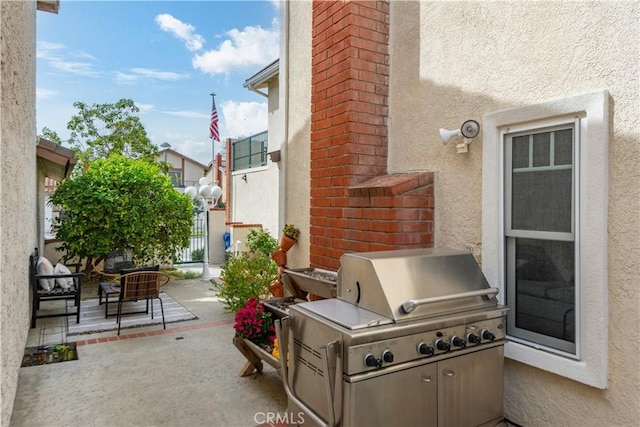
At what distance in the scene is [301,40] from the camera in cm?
609

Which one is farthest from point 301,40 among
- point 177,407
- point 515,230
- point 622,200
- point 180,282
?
point 180,282

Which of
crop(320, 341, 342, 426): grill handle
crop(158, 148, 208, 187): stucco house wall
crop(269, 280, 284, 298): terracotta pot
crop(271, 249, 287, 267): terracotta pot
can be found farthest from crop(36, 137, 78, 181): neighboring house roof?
crop(158, 148, 208, 187): stucco house wall

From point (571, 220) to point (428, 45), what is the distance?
231 centimetres

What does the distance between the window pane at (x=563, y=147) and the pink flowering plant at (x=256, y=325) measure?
3.64 m

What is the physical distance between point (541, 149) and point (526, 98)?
44cm

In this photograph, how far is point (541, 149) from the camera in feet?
10.5

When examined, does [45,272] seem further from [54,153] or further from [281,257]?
[281,257]

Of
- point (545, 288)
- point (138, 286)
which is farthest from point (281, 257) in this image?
point (545, 288)

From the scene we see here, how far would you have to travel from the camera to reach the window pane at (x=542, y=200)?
303cm

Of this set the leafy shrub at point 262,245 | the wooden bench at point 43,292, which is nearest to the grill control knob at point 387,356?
the wooden bench at point 43,292

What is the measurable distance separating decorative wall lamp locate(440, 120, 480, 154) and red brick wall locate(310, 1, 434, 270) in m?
0.47

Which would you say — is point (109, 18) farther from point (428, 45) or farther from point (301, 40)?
point (428, 45)

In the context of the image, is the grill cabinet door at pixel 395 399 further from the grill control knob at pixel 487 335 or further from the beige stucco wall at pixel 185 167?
the beige stucco wall at pixel 185 167

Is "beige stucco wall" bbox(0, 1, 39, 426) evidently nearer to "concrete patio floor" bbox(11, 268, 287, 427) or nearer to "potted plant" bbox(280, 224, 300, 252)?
"concrete patio floor" bbox(11, 268, 287, 427)
